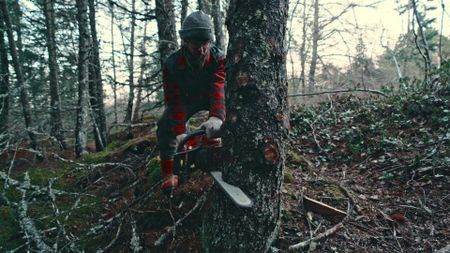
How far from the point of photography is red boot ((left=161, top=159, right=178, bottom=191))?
10.3 ft

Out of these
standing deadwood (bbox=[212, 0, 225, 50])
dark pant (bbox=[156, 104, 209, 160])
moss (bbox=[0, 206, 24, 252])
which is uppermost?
standing deadwood (bbox=[212, 0, 225, 50])

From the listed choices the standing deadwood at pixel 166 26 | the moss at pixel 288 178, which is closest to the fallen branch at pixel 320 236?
the moss at pixel 288 178

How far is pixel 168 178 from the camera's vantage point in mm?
3180

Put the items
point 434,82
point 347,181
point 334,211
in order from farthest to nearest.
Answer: point 434,82
point 347,181
point 334,211

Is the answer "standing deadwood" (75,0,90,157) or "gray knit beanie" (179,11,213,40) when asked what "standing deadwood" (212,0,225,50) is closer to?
"standing deadwood" (75,0,90,157)

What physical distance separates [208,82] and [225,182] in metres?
1.30

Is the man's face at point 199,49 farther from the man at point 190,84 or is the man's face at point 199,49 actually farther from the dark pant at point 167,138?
the dark pant at point 167,138

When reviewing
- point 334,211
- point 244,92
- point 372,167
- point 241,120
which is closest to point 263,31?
point 244,92

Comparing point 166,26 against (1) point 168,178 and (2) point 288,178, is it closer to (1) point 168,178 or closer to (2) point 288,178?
(1) point 168,178

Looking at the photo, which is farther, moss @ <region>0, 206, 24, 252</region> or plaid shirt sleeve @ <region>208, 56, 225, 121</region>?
moss @ <region>0, 206, 24, 252</region>

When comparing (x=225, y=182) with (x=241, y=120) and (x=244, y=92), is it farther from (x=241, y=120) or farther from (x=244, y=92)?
(x=244, y=92)

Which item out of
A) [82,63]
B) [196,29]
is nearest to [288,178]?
[196,29]

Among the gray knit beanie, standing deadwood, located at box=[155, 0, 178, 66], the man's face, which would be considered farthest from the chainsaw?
standing deadwood, located at box=[155, 0, 178, 66]

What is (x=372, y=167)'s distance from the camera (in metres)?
4.09
